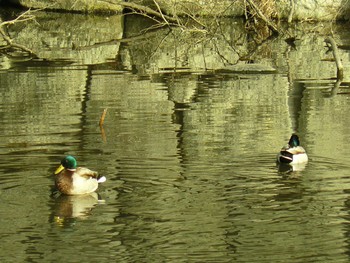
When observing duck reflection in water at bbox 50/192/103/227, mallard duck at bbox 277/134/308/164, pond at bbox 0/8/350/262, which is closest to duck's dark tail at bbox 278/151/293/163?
mallard duck at bbox 277/134/308/164

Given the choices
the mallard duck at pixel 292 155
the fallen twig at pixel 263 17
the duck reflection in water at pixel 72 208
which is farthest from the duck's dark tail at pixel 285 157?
the fallen twig at pixel 263 17

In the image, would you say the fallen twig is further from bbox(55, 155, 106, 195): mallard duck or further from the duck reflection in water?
the duck reflection in water

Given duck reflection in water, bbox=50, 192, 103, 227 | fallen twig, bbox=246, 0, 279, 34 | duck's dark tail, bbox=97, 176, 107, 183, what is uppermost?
fallen twig, bbox=246, 0, 279, 34

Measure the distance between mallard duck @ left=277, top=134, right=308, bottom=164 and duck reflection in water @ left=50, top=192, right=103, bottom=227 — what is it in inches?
94.6

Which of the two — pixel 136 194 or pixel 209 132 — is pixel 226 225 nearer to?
pixel 136 194

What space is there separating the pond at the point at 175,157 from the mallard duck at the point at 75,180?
0.10 meters

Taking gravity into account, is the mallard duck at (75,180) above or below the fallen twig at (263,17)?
below

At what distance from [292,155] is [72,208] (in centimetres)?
282

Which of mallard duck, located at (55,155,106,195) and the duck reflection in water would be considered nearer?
the duck reflection in water

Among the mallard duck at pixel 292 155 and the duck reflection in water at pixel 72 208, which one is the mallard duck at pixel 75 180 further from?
the mallard duck at pixel 292 155

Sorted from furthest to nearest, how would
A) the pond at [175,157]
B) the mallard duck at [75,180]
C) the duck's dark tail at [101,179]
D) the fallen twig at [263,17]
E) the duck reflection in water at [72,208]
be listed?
the fallen twig at [263,17] < the duck's dark tail at [101,179] < the mallard duck at [75,180] < the duck reflection in water at [72,208] < the pond at [175,157]

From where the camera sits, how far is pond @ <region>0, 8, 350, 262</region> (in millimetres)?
8789

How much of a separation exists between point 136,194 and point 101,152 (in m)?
2.21

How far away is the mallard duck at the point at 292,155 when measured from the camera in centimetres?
1141
